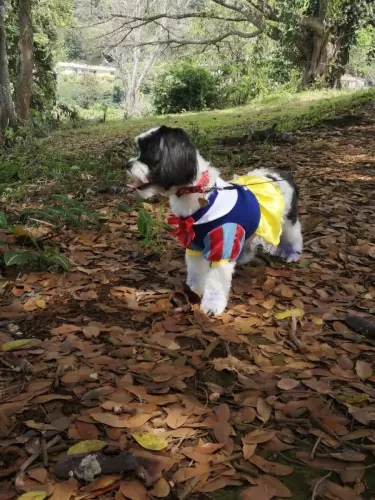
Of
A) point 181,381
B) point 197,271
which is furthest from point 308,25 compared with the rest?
point 181,381

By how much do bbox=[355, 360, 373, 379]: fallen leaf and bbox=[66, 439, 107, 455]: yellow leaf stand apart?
4.63 feet

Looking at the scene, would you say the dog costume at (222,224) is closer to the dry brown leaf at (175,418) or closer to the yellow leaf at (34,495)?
the dry brown leaf at (175,418)

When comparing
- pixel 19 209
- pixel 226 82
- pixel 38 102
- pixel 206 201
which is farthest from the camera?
pixel 226 82

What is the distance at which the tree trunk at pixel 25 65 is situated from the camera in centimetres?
1405

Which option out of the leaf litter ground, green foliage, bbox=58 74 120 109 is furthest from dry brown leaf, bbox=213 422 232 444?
green foliage, bbox=58 74 120 109

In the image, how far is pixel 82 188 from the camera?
219 inches

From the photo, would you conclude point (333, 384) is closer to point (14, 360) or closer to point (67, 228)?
point (14, 360)

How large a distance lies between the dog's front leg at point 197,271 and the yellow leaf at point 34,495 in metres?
1.97

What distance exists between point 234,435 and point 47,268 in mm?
2113

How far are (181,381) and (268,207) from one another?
1.73 meters

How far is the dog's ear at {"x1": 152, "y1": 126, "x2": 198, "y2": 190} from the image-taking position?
2998 mm

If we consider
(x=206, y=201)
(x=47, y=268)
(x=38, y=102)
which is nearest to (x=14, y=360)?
(x=47, y=268)

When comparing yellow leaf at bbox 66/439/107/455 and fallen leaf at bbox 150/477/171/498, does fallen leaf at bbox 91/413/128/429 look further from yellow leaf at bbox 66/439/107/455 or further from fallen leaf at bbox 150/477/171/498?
fallen leaf at bbox 150/477/171/498

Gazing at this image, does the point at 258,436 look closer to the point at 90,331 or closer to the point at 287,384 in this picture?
the point at 287,384
